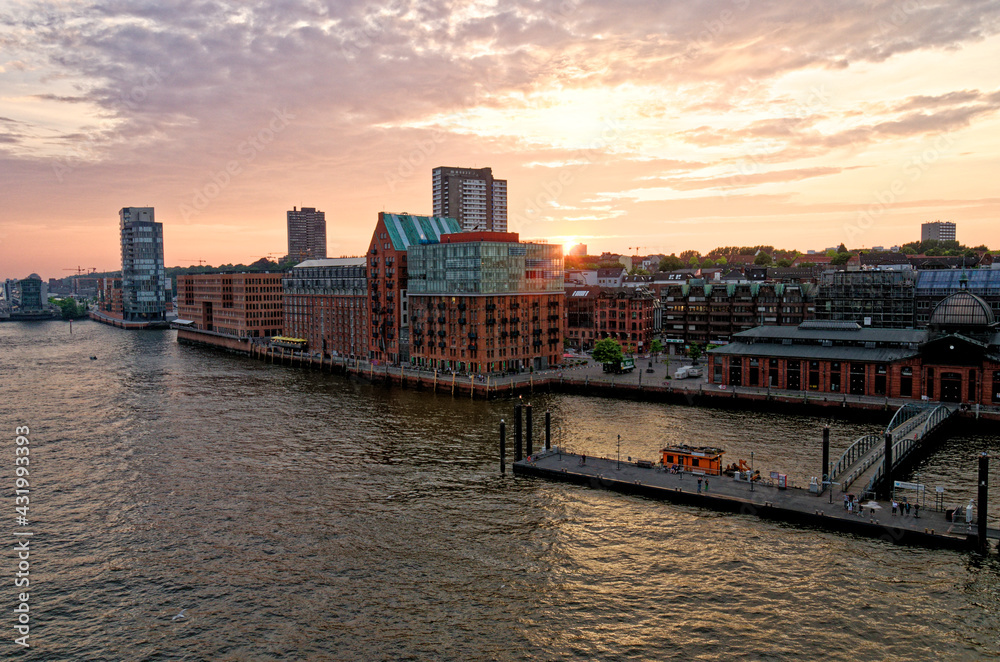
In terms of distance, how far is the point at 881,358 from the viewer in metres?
93.8

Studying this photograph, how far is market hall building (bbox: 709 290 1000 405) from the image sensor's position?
88688 millimetres

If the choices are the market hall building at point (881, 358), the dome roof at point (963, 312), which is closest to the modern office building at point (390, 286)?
the market hall building at point (881, 358)

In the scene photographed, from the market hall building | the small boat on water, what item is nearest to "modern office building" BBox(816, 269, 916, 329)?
the market hall building

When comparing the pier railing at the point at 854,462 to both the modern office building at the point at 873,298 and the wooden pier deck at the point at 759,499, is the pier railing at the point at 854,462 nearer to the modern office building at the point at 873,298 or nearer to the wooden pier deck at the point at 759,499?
the wooden pier deck at the point at 759,499

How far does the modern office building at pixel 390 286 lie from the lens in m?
138

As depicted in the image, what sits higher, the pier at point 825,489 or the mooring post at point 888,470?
the mooring post at point 888,470

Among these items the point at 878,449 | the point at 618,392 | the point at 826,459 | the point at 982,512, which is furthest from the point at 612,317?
the point at 982,512

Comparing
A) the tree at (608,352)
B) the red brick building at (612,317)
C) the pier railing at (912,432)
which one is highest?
the red brick building at (612,317)

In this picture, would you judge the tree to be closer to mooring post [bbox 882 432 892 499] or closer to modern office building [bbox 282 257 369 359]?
modern office building [bbox 282 257 369 359]

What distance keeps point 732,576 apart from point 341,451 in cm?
4415

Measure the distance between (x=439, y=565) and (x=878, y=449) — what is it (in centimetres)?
4513

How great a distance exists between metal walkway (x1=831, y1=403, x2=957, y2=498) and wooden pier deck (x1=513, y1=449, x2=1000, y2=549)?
3194 millimetres

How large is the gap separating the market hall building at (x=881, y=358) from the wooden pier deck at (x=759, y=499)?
48.1 meters

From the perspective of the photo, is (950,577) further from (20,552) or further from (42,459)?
(42,459)
